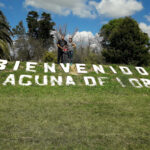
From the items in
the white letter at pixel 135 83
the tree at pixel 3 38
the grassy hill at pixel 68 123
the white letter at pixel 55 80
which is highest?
the tree at pixel 3 38

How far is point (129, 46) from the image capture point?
86.9 ft

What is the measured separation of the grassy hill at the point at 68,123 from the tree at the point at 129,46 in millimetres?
18206

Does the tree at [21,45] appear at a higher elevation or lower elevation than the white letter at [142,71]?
higher

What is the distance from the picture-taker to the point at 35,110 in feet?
21.8

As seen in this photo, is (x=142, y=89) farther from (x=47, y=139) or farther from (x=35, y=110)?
(x=47, y=139)

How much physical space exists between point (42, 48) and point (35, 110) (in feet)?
112

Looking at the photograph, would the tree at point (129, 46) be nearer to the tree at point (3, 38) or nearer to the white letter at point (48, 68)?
the tree at point (3, 38)

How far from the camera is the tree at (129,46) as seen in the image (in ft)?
86.7

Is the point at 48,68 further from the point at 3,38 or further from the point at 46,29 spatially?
the point at 46,29

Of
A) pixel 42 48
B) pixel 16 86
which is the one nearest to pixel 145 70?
pixel 16 86

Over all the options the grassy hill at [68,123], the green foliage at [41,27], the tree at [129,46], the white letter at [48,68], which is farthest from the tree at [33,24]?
the grassy hill at [68,123]

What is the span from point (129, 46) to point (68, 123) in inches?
896

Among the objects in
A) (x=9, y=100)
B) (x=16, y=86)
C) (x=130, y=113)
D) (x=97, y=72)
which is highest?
(x=97, y=72)

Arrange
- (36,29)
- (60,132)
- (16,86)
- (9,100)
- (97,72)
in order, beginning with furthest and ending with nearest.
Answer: (36,29) → (97,72) → (16,86) → (9,100) → (60,132)
